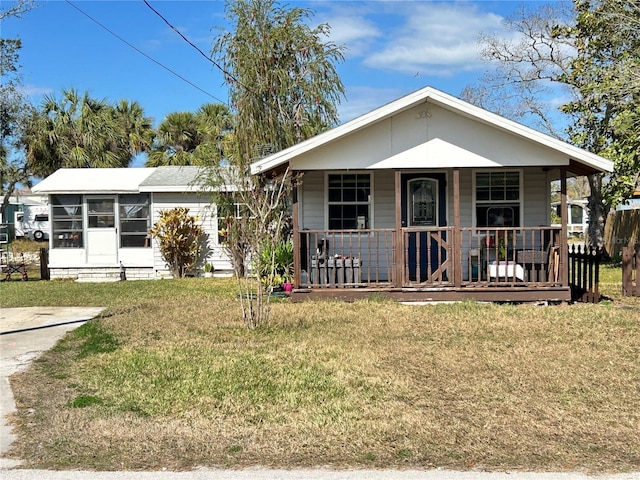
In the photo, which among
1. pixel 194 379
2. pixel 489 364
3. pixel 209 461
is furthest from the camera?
pixel 489 364

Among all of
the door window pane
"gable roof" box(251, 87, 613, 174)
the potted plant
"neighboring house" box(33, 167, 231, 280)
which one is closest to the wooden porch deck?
"gable roof" box(251, 87, 613, 174)

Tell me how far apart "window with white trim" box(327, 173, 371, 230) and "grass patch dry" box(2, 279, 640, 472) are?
12.5 feet

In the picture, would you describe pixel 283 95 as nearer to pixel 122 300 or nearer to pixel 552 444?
pixel 122 300

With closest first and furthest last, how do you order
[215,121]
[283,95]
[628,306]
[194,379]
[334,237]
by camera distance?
[194,379], [628,306], [334,237], [283,95], [215,121]

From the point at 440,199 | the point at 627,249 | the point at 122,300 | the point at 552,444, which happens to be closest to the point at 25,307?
the point at 122,300

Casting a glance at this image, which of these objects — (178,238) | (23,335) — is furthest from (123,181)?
(23,335)

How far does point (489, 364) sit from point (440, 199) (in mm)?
6506

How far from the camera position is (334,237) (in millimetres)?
11562

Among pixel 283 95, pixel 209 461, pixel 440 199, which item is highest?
pixel 283 95

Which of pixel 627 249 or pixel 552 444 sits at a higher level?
pixel 627 249

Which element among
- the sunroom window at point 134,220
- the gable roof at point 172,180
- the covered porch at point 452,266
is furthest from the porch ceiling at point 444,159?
the sunroom window at point 134,220

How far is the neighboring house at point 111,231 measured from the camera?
1762cm

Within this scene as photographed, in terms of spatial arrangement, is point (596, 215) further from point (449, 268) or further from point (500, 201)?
point (449, 268)

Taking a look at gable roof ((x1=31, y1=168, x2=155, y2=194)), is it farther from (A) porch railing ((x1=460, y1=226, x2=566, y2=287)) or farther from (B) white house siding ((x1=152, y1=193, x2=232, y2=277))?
(A) porch railing ((x1=460, y1=226, x2=566, y2=287))
